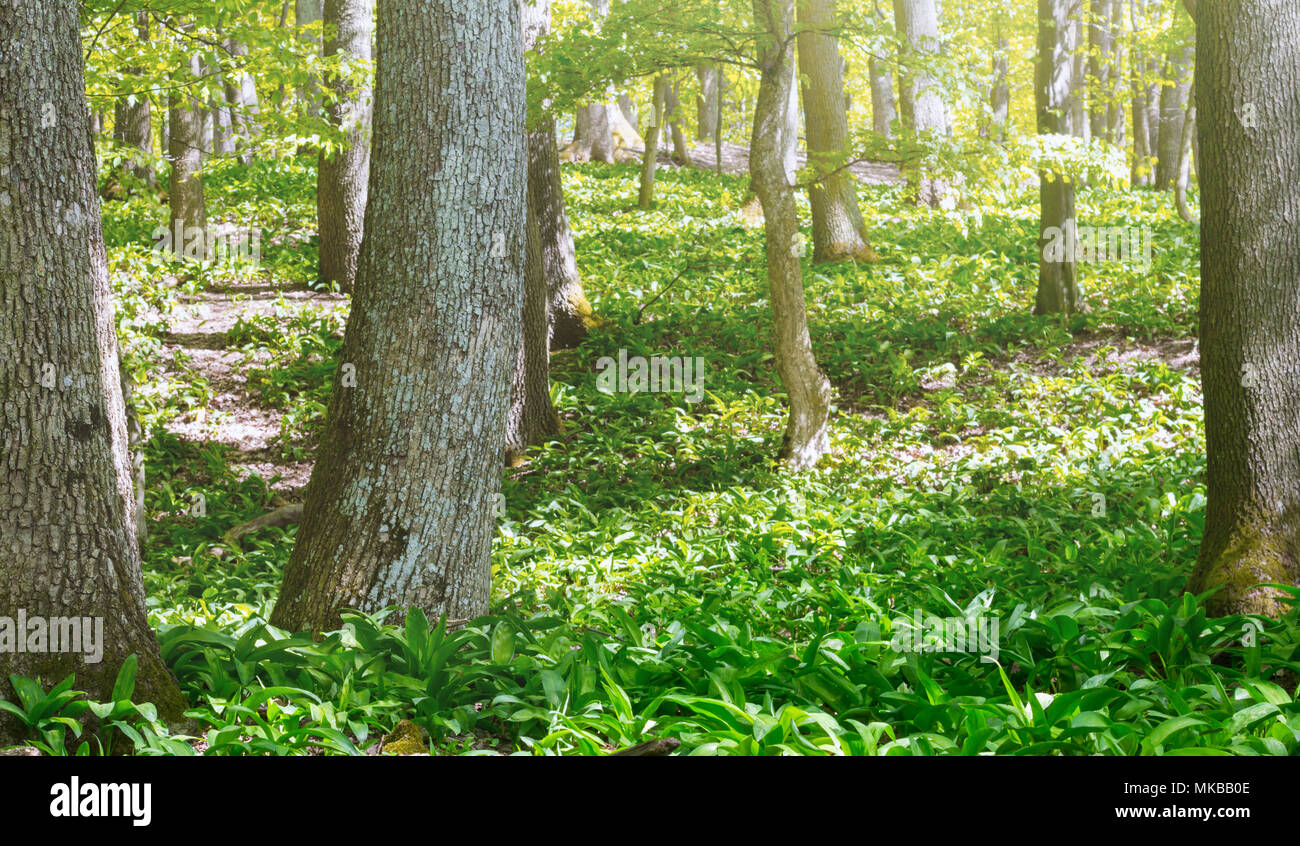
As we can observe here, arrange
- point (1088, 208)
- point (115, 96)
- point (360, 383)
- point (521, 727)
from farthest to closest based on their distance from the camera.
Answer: point (1088, 208) < point (115, 96) < point (360, 383) < point (521, 727)

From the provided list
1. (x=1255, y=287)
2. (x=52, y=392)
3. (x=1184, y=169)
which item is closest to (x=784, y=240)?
(x=1255, y=287)

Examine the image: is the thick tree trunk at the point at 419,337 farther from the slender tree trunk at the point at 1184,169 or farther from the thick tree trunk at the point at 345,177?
the slender tree trunk at the point at 1184,169

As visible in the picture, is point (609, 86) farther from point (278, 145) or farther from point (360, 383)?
point (360, 383)

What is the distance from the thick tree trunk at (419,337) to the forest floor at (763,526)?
0.35 metres

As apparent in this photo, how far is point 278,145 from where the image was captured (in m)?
9.28

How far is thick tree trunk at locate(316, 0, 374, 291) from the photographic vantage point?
11719mm

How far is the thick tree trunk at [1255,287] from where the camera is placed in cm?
434

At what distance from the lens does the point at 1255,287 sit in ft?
14.3

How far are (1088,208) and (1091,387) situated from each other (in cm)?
→ 972

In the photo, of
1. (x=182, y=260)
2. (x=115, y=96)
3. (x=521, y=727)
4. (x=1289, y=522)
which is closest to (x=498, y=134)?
(x=521, y=727)

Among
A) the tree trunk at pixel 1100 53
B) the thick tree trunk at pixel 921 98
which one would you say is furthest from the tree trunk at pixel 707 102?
the thick tree trunk at pixel 921 98

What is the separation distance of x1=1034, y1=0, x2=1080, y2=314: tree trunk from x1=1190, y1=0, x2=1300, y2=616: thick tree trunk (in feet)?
19.1

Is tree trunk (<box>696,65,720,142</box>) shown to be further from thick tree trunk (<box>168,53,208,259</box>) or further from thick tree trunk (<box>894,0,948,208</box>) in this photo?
thick tree trunk (<box>168,53,208,259</box>)

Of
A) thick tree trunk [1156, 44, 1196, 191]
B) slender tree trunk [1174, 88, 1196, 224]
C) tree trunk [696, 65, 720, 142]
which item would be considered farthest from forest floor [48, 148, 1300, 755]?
tree trunk [696, 65, 720, 142]
